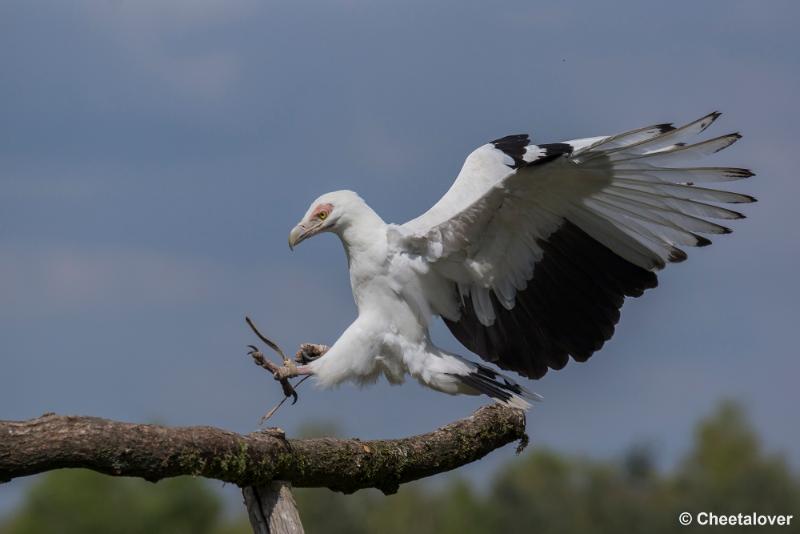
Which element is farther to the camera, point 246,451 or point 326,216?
point 326,216

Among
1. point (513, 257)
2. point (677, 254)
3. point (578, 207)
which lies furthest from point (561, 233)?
point (677, 254)

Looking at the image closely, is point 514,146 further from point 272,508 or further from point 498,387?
point 272,508

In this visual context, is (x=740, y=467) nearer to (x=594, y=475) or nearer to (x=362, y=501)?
(x=594, y=475)

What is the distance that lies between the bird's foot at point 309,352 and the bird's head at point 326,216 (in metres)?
0.68

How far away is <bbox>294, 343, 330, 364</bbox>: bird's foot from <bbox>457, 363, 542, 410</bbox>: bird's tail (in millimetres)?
944

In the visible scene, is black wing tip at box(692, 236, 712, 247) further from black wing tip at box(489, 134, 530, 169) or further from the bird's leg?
the bird's leg

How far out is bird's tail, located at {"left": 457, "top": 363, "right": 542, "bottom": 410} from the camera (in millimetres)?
8609

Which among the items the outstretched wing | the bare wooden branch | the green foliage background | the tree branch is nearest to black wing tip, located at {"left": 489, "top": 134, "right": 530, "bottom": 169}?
the outstretched wing

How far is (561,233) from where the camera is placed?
8.66 meters

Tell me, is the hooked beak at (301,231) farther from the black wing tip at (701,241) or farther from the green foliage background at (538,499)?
the green foliage background at (538,499)

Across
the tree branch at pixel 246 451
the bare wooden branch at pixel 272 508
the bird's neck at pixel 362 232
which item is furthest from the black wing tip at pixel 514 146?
the bare wooden branch at pixel 272 508

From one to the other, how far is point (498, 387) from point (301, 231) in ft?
5.50

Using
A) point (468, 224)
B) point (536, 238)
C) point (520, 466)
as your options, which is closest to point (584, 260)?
point (536, 238)

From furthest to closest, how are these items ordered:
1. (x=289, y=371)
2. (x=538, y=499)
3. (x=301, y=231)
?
1. (x=538, y=499)
2. (x=301, y=231)
3. (x=289, y=371)
